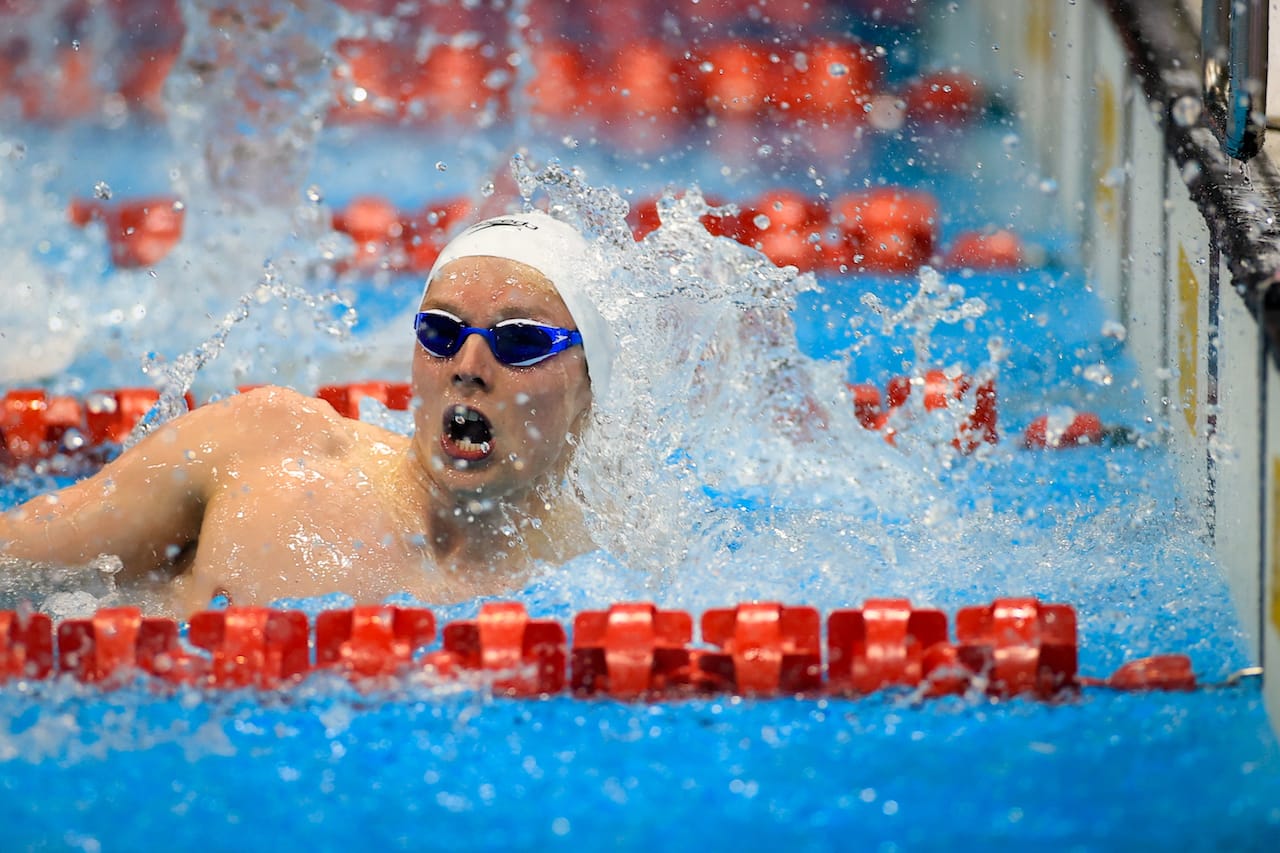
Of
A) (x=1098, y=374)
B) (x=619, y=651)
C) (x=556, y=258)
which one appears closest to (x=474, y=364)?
(x=556, y=258)

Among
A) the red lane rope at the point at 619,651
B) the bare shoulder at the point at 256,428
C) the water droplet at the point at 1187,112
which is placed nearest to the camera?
the red lane rope at the point at 619,651

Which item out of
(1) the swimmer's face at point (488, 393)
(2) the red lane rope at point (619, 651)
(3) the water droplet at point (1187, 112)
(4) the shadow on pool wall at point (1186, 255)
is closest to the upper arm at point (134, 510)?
(2) the red lane rope at point (619, 651)

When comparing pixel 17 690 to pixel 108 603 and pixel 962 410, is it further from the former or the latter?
pixel 962 410

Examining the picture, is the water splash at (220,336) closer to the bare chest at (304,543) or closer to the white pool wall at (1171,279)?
the bare chest at (304,543)

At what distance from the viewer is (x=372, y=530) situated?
7.95 feet

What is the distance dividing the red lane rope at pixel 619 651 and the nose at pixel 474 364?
37 cm

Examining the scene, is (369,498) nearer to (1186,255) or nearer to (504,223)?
(504,223)

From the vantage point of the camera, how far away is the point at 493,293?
7.82ft

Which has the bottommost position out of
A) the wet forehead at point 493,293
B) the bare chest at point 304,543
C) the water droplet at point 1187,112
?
the bare chest at point 304,543

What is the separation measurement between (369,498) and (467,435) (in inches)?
7.9

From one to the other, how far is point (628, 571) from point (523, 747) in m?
0.60

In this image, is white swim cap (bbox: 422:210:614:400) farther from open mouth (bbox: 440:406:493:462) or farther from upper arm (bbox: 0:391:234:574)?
upper arm (bbox: 0:391:234:574)

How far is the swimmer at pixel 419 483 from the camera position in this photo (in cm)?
236

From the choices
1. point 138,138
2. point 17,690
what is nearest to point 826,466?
point 17,690
